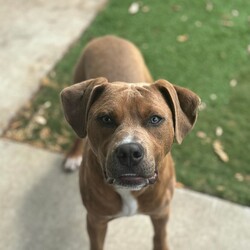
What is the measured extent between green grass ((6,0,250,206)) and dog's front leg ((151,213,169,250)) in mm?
776

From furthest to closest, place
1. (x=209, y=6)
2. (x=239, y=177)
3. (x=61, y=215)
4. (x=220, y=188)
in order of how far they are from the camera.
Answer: (x=209, y=6)
(x=239, y=177)
(x=220, y=188)
(x=61, y=215)

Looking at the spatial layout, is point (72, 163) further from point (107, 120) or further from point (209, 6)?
point (209, 6)

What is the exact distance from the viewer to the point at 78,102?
3.12 metres

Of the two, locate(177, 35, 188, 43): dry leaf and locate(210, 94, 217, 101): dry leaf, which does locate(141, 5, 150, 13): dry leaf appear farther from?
locate(210, 94, 217, 101): dry leaf

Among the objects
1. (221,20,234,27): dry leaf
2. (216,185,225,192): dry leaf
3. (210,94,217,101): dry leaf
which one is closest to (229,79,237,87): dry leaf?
(210,94,217,101): dry leaf

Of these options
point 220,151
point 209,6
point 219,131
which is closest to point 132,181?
point 220,151

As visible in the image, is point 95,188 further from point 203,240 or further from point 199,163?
point 199,163

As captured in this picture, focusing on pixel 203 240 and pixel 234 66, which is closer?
pixel 203 240

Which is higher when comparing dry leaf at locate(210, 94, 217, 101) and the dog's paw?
the dog's paw

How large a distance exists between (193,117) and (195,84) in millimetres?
2521

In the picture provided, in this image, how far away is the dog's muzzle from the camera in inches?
103

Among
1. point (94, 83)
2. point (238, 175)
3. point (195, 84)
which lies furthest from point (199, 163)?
point (94, 83)

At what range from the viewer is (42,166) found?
15.2 ft

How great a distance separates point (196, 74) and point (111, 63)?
198 centimetres
